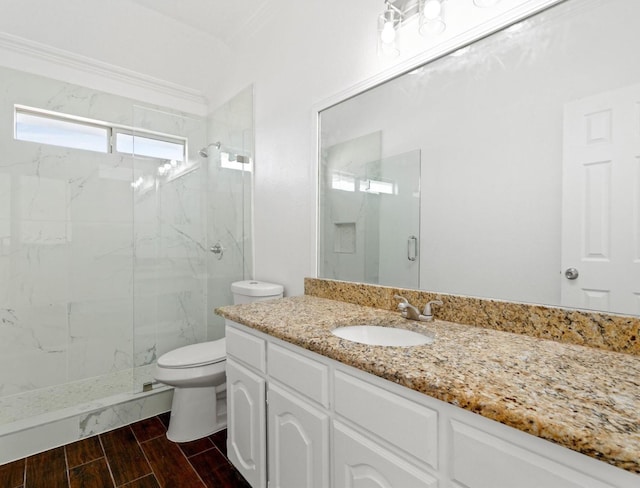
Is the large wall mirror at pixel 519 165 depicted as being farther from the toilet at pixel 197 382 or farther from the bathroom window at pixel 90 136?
the bathroom window at pixel 90 136

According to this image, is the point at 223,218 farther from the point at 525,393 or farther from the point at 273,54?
the point at 525,393

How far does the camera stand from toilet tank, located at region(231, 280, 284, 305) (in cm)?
199

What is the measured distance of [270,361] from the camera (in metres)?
1.30

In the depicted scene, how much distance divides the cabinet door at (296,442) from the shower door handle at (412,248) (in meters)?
0.73

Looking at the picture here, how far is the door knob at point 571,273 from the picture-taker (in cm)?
101

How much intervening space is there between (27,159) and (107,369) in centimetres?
158

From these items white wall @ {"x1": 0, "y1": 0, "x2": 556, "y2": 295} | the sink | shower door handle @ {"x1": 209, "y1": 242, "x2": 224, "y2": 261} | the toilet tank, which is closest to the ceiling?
white wall @ {"x1": 0, "y1": 0, "x2": 556, "y2": 295}

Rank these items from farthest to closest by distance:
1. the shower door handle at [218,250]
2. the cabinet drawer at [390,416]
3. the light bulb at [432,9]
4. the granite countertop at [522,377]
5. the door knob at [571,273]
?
1. the shower door handle at [218,250]
2. the light bulb at [432,9]
3. the door knob at [571,273]
4. the cabinet drawer at [390,416]
5. the granite countertop at [522,377]

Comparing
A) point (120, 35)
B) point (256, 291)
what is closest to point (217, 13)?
point (120, 35)

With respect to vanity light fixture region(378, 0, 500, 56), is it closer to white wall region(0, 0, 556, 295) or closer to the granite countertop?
white wall region(0, 0, 556, 295)

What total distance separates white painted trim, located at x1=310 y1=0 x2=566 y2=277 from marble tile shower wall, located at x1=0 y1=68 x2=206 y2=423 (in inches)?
49.5

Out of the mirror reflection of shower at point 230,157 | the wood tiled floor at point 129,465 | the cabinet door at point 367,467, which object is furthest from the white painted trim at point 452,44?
the wood tiled floor at point 129,465

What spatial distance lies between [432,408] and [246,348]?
886mm

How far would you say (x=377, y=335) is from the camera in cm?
132
